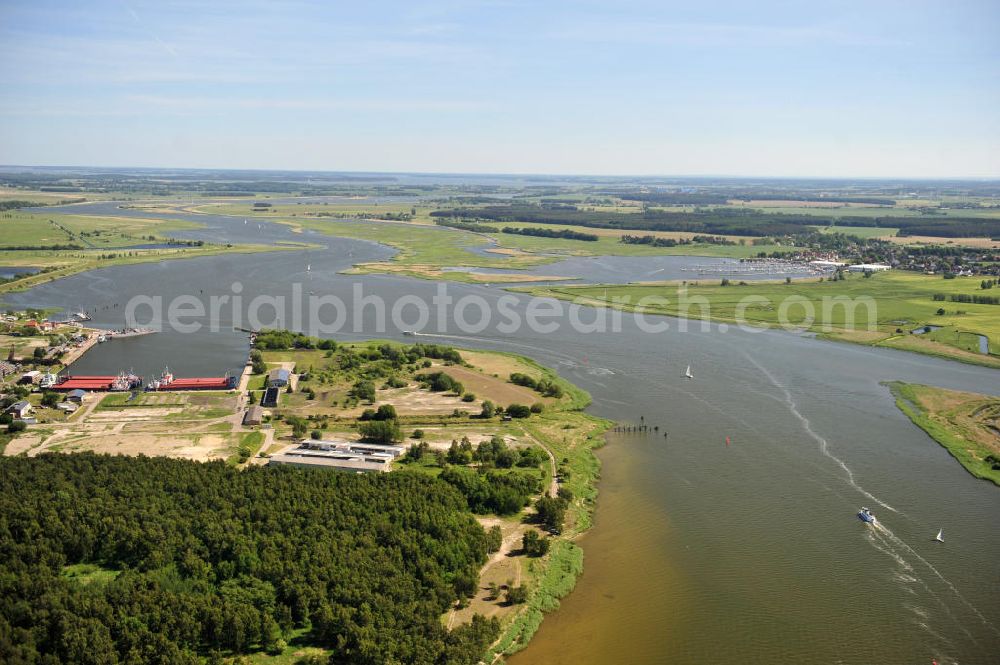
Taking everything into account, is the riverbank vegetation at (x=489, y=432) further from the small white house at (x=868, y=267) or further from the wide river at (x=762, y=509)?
the small white house at (x=868, y=267)

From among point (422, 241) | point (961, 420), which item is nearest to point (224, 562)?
point (961, 420)

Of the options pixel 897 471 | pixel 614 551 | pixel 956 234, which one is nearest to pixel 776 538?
pixel 614 551

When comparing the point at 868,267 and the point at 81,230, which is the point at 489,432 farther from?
the point at 81,230

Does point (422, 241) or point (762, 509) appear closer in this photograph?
point (762, 509)

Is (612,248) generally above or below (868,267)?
above

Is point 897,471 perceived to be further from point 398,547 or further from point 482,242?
point 482,242

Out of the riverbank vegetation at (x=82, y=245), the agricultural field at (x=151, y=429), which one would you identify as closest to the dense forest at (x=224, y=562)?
the agricultural field at (x=151, y=429)
